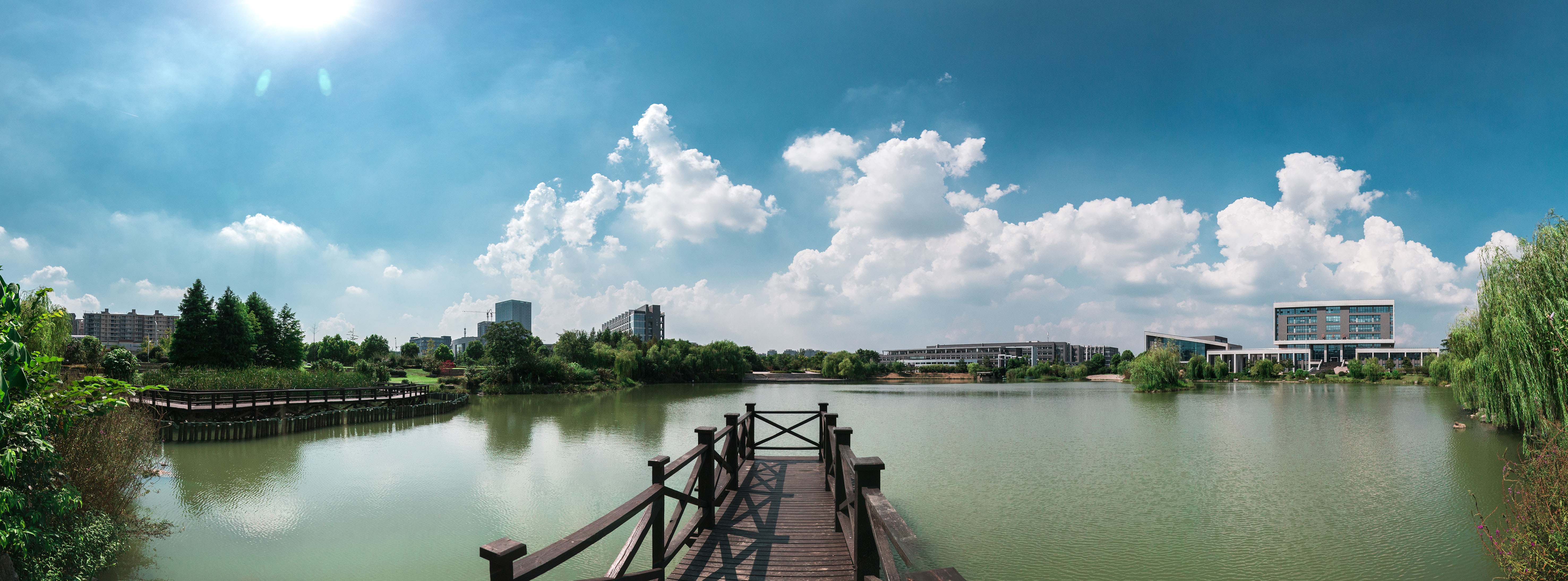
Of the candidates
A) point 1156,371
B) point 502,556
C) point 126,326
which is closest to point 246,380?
point 502,556

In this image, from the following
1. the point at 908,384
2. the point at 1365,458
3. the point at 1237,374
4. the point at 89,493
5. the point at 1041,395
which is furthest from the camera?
the point at 1237,374

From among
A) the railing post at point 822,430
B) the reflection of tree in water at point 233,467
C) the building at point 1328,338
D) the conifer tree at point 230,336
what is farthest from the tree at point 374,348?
the building at point 1328,338

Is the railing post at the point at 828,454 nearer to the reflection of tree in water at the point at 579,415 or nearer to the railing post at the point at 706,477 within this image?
the railing post at the point at 706,477

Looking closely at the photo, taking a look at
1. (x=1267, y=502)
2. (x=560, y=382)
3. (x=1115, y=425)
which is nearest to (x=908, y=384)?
(x=560, y=382)

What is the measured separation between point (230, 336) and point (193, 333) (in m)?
1.83

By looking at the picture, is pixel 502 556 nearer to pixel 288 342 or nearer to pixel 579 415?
pixel 579 415

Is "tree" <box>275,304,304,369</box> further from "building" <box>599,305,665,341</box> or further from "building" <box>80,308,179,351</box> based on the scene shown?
"building" <box>80,308,179,351</box>

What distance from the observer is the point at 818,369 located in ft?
320

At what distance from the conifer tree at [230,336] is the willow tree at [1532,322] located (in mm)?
55837

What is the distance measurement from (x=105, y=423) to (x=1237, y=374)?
9692 cm

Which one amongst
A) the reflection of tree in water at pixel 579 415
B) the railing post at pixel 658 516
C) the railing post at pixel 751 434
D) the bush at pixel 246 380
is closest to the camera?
the railing post at pixel 658 516

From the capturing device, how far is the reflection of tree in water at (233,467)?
11250 millimetres

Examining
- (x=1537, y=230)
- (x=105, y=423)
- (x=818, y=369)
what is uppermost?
(x=1537, y=230)

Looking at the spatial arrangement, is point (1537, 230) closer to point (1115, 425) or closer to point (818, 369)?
point (1115, 425)
